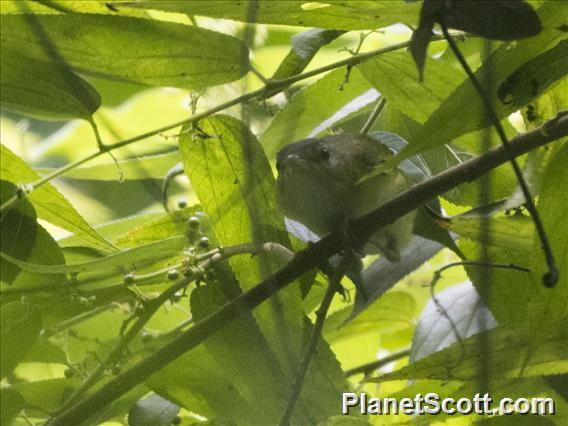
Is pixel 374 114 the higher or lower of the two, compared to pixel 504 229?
higher

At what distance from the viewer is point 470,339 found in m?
0.83

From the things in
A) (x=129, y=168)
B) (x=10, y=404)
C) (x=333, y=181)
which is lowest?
(x=10, y=404)

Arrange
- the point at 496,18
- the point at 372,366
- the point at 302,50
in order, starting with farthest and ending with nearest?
the point at 372,366 < the point at 302,50 < the point at 496,18

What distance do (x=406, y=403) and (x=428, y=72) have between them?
33 cm

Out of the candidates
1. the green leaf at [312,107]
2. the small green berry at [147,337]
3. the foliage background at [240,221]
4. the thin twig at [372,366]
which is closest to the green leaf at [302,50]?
the foliage background at [240,221]

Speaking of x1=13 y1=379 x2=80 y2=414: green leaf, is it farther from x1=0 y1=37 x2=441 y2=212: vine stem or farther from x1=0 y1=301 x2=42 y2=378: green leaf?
x1=0 y1=37 x2=441 y2=212: vine stem

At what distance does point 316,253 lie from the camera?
31.3 inches

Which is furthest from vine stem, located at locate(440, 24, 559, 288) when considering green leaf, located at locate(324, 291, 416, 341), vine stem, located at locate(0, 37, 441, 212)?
green leaf, located at locate(324, 291, 416, 341)

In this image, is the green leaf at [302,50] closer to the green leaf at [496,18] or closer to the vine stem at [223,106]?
the vine stem at [223,106]

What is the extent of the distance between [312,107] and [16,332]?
378mm

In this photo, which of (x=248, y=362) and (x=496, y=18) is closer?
(x=496, y=18)

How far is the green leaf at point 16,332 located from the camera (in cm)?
83

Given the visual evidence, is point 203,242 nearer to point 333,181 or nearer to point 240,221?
point 240,221

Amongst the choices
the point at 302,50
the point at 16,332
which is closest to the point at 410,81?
the point at 302,50
